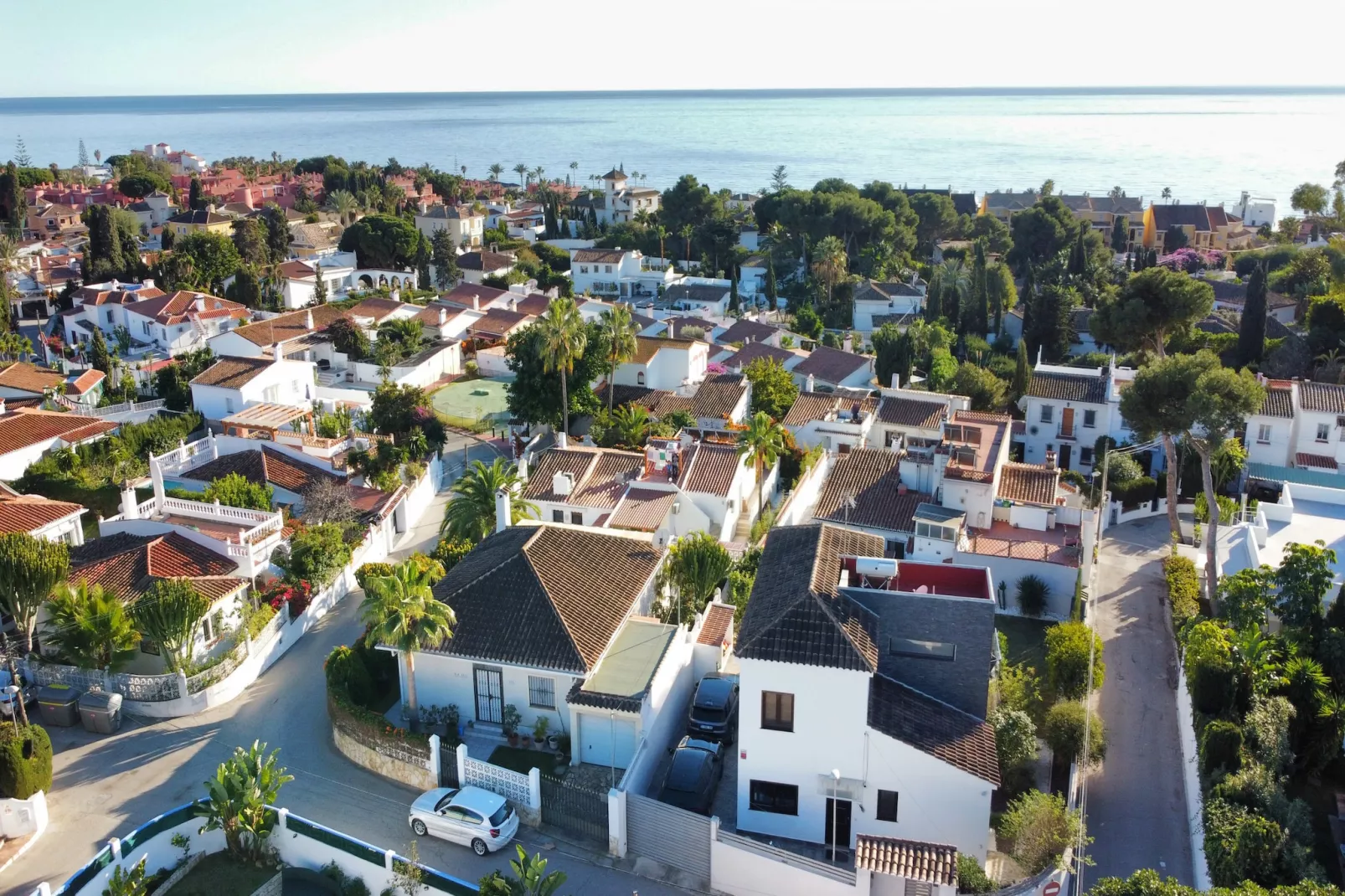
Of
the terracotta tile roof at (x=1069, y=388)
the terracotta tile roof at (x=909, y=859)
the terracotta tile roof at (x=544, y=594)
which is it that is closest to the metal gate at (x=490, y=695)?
the terracotta tile roof at (x=544, y=594)

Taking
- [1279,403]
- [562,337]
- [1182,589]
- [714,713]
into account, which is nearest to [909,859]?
[714,713]

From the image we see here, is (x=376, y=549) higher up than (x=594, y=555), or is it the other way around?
(x=594, y=555)

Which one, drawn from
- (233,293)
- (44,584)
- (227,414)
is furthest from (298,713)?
(233,293)

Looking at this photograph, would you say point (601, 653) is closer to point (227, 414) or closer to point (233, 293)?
point (227, 414)

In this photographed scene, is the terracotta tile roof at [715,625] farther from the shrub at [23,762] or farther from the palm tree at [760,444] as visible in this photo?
the shrub at [23,762]

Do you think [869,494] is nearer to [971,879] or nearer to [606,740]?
[606,740]
